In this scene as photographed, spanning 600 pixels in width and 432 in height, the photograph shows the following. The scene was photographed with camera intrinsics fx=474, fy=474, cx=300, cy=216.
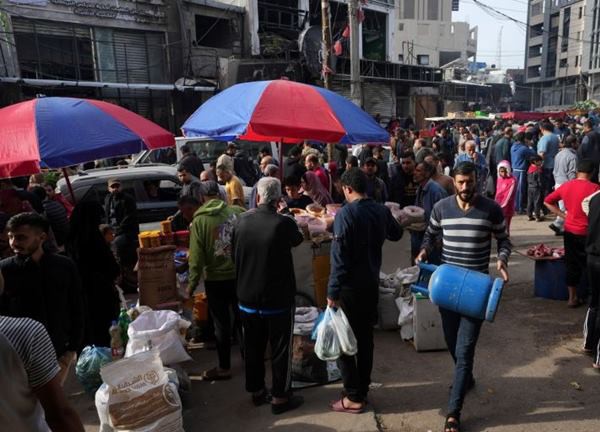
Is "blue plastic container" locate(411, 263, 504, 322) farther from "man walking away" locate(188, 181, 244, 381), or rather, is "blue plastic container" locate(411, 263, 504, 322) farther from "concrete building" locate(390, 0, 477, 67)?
"concrete building" locate(390, 0, 477, 67)

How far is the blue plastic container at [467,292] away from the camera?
128 inches

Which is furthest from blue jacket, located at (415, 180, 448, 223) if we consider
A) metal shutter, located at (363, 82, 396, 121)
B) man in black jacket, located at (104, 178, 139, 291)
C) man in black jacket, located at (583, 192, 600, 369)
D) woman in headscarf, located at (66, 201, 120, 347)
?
metal shutter, located at (363, 82, 396, 121)

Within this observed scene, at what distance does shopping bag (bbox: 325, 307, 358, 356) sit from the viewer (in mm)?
3598

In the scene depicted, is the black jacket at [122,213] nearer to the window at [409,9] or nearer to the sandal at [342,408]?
the sandal at [342,408]

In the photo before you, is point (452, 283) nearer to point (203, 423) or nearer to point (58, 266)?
point (203, 423)

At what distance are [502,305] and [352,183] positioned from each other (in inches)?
135

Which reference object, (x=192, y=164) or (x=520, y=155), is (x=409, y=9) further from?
(x=192, y=164)

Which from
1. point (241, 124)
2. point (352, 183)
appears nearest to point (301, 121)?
point (241, 124)

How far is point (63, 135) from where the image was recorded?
13.0 ft

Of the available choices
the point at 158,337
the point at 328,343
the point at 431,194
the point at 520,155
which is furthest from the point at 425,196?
the point at 520,155

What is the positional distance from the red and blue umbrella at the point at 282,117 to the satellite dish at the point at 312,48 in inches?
702

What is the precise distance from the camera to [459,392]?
3451 mm

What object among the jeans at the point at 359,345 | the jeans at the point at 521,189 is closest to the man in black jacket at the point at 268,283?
the jeans at the point at 359,345

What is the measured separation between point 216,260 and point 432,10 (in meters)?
62.4
